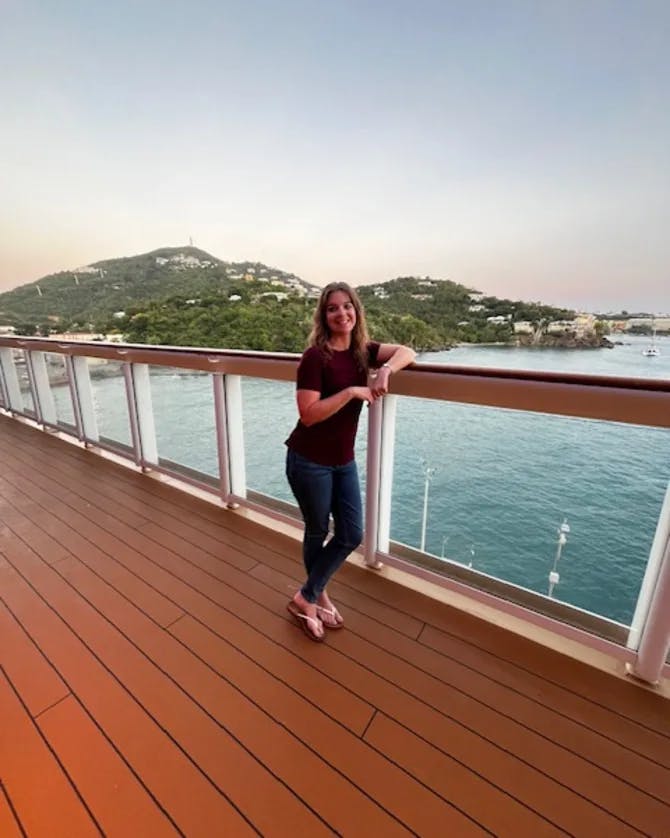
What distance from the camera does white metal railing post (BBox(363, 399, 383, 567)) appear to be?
5.51ft

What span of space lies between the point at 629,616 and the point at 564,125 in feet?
28.6

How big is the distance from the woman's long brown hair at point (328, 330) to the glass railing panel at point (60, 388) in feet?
11.4

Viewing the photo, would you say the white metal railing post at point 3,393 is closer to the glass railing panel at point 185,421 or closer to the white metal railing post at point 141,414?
the white metal railing post at point 141,414

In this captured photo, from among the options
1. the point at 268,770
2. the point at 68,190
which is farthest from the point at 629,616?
the point at 68,190

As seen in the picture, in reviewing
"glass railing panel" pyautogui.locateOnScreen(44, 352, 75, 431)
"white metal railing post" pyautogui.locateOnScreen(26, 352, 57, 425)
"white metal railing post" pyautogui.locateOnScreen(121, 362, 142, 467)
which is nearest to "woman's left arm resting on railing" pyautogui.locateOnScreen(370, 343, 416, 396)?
"white metal railing post" pyautogui.locateOnScreen(121, 362, 142, 467)

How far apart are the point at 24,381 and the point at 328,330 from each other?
5059mm

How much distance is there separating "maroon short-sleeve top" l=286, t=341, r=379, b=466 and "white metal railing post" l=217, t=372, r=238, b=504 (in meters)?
1.14

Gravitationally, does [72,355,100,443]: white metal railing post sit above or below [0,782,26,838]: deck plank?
above

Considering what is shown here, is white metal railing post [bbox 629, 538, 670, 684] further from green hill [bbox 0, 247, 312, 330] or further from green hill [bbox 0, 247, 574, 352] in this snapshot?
green hill [bbox 0, 247, 312, 330]

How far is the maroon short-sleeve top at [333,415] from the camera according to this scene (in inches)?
45.3

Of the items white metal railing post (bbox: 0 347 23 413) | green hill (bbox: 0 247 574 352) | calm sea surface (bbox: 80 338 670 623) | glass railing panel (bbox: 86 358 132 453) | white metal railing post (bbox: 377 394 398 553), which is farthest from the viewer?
white metal railing post (bbox: 0 347 23 413)

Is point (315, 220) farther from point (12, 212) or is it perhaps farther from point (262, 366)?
point (262, 366)

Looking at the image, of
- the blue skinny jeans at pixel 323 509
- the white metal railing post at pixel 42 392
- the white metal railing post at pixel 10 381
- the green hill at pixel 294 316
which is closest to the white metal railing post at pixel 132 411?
the green hill at pixel 294 316

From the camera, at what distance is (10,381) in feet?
15.7
